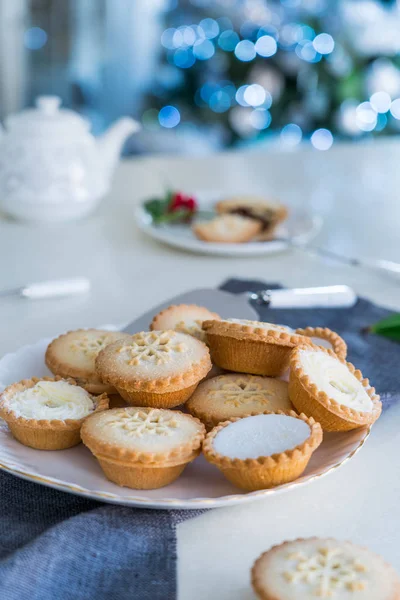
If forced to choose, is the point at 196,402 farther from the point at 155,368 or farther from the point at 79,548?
the point at 79,548

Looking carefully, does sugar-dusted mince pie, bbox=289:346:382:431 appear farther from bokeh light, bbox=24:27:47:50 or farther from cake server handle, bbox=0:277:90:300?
bokeh light, bbox=24:27:47:50

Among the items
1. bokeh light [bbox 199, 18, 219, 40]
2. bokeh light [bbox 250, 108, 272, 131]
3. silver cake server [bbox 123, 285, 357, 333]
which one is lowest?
silver cake server [bbox 123, 285, 357, 333]

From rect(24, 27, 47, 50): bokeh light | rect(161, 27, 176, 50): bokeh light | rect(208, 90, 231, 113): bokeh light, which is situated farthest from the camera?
rect(24, 27, 47, 50): bokeh light

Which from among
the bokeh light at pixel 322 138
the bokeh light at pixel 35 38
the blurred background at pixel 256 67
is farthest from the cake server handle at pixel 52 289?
the bokeh light at pixel 35 38

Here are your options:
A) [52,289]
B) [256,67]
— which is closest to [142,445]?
[52,289]

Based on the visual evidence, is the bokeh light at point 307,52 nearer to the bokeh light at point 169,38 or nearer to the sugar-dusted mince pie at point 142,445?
the bokeh light at point 169,38

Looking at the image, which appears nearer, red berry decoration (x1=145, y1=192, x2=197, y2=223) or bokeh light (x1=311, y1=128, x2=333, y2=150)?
red berry decoration (x1=145, y1=192, x2=197, y2=223)

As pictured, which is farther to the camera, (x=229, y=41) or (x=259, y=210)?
(x=229, y=41)

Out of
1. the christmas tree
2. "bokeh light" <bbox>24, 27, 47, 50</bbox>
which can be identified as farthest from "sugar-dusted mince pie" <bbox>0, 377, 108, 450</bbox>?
"bokeh light" <bbox>24, 27, 47, 50</bbox>

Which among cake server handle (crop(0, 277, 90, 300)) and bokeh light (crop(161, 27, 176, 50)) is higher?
bokeh light (crop(161, 27, 176, 50))
